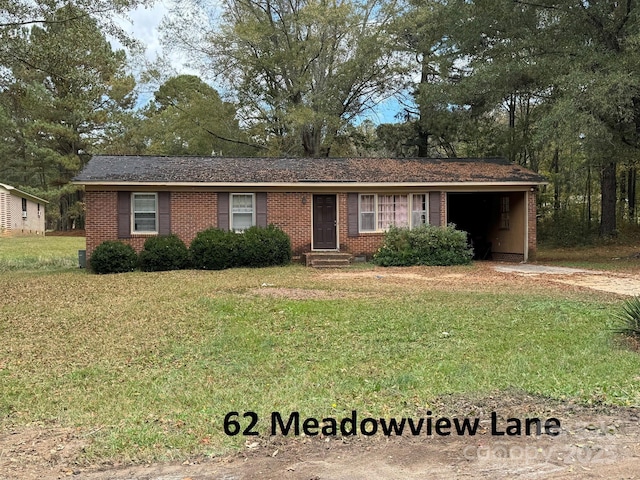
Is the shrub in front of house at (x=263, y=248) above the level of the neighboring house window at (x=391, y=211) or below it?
below

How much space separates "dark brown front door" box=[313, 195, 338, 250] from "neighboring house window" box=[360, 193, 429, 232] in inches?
36.9

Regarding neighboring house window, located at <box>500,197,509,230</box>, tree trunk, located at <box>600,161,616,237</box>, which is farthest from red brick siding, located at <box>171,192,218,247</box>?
tree trunk, located at <box>600,161,616,237</box>

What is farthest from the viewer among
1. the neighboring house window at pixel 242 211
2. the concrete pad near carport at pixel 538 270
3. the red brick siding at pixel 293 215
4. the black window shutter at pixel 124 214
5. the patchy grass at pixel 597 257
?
the red brick siding at pixel 293 215

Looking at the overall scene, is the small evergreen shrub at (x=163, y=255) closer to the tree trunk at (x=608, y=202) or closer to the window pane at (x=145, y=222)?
the window pane at (x=145, y=222)

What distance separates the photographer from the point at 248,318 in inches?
291

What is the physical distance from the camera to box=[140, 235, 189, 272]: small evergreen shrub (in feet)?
47.0

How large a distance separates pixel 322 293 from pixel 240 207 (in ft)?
23.6

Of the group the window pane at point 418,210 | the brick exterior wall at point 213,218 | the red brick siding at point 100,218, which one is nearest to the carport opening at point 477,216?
the brick exterior wall at point 213,218

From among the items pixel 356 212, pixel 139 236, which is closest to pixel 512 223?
pixel 356 212

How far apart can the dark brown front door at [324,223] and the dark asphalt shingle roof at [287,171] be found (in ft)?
2.47

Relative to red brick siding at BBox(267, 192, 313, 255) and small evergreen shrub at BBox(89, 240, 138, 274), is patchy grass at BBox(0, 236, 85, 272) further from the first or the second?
red brick siding at BBox(267, 192, 313, 255)

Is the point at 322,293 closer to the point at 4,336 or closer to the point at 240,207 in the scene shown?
the point at 4,336

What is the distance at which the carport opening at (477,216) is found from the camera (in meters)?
19.1

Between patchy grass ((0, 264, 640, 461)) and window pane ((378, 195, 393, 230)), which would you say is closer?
patchy grass ((0, 264, 640, 461))
